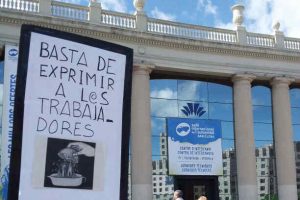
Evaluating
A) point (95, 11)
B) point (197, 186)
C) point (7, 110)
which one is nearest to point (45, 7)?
point (95, 11)

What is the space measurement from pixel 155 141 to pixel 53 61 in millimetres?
18107

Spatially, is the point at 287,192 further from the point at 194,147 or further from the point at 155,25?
the point at 155,25

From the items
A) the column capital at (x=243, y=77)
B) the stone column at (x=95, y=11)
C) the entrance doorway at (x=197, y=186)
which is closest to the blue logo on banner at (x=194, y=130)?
the entrance doorway at (x=197, y=186)

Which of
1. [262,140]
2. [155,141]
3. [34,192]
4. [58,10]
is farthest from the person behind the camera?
[262,140]

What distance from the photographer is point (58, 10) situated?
20.3 metres

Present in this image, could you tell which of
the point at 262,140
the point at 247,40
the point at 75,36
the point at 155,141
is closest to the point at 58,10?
the point at 155,141

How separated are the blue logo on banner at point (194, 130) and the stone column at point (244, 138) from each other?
3.26 ft

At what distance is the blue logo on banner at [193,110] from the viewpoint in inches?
891

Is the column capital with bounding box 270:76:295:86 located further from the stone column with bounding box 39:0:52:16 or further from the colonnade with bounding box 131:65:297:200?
the stone column with bounding box 39:0:52:16

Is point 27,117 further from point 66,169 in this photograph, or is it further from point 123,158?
point 123,158

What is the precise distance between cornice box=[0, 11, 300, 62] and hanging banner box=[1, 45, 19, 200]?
1334mm

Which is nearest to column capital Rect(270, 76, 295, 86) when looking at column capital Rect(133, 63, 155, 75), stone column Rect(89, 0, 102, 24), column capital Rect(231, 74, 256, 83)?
column capital Rect(231, 74, 256, 83)

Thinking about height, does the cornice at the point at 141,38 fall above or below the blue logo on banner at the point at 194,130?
above

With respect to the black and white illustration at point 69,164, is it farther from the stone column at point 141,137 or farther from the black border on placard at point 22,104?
the stone column at point 141,137
